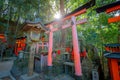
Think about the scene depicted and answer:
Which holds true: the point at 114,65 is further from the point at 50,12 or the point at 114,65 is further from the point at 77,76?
the point at 50,12

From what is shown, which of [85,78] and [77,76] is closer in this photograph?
[77,76]

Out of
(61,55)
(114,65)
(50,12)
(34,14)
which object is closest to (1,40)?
(34,14)

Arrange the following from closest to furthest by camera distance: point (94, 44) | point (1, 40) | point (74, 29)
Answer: point (74, 29) → point (94, 44) → point (1, 40)

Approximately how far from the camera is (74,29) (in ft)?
17.2

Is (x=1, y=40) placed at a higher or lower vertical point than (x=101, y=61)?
higher

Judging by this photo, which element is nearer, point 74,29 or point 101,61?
point 74,29

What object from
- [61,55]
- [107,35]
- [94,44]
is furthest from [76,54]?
Answer: [94,44]

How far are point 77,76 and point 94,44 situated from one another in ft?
15.9

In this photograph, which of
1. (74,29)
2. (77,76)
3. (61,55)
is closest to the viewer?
(77,76)

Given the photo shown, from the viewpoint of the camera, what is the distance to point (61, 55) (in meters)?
7.74

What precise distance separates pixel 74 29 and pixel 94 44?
4.35 meters

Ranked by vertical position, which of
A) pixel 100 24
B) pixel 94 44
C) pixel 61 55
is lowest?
pixel 61 55

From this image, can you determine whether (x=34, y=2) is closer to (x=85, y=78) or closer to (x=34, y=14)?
(x=34, y=14)

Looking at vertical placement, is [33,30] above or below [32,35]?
above
